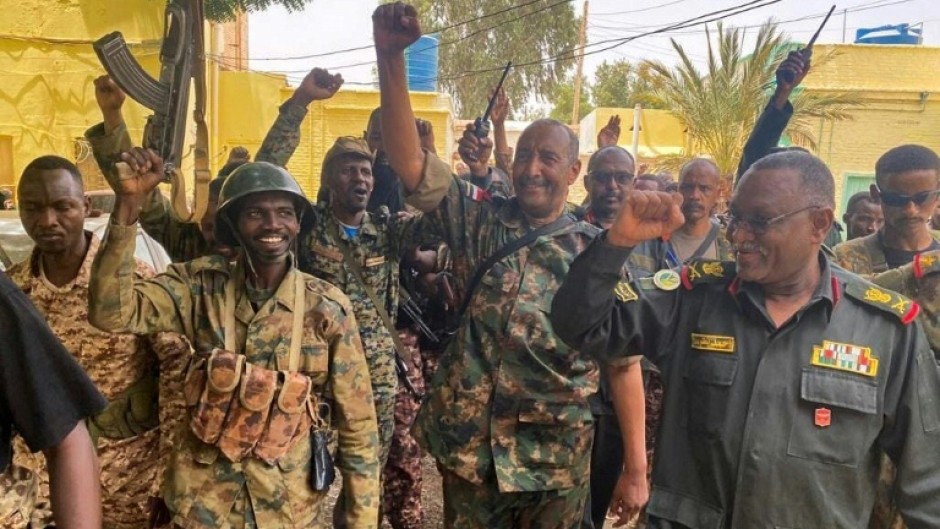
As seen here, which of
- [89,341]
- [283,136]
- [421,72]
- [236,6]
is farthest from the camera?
[421,72]

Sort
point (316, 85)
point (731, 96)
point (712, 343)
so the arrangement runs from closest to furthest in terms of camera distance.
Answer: point (712, 343) < point (316, 85) < point (731, 96)

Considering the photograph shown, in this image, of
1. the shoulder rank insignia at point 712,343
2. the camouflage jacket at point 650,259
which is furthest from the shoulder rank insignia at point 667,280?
the camouflage jacket at point 650,259

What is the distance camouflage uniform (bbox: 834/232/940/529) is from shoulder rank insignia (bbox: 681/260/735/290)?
712mm

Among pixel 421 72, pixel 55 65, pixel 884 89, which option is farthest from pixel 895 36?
pixel 55 65

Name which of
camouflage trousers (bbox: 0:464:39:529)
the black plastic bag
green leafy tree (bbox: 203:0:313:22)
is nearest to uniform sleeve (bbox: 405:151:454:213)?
the black plastic bag

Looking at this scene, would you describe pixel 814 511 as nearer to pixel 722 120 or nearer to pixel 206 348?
pixel 206 348

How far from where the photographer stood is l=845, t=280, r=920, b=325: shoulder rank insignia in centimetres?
201

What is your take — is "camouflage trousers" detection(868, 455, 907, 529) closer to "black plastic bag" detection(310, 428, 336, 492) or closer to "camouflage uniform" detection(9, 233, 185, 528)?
"black plastic bag" detection(310, 428, 336, 492)

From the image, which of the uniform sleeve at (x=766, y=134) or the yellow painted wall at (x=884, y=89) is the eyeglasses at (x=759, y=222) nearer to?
the uniform sleeve at (x=766, y=134)

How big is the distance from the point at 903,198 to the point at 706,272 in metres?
1.60

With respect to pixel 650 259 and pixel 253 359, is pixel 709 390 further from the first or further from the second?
pixel 650 259

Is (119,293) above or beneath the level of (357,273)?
above

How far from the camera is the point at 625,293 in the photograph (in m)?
2.19

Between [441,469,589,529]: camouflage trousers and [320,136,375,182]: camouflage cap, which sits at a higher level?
[320,136,375,182]: camouflage cap
